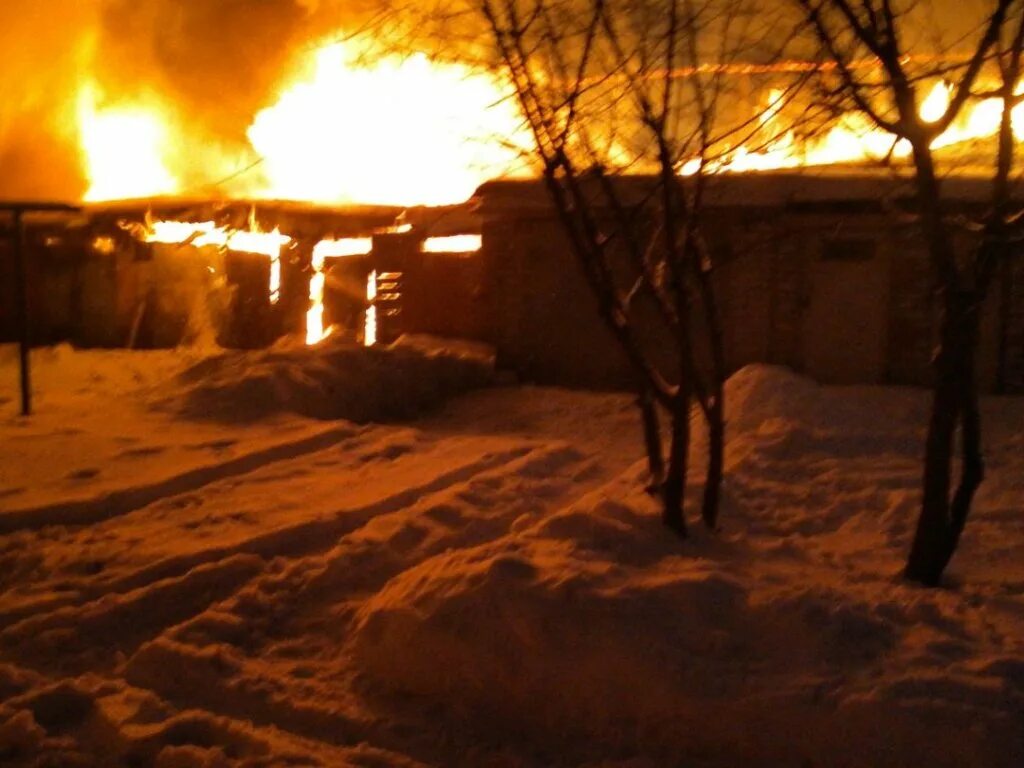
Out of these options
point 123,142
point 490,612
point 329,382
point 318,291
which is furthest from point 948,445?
point 123,142

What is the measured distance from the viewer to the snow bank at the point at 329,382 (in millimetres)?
11914

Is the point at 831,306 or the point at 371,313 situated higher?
the point at 831,306

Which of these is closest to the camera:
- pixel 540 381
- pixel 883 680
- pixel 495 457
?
pixel 883 680

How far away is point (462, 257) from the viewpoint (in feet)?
58.4

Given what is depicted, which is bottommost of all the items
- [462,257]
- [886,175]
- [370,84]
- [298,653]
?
[298,653]

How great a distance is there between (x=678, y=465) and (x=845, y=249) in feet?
27.8

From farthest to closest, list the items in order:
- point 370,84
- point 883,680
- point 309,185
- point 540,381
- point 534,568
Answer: point 309,185, point 370,84, point 540,381, point 534,568, point 883,680

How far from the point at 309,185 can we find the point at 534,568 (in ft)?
88.1

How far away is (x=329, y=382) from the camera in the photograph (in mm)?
13031

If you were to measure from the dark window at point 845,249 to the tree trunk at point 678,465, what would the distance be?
26.9 feet

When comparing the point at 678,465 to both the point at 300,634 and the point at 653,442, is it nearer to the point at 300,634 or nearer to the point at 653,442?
the point at 653,442

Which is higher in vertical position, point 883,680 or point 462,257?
point 462,257

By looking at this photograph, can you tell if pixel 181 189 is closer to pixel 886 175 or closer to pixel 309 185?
pixel 309 185

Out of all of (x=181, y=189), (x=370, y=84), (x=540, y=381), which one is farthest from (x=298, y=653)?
(x=181, y=189)
